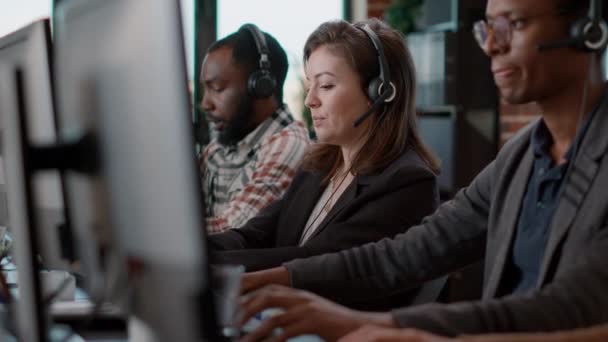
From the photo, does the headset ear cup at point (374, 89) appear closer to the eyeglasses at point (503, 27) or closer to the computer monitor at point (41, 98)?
the eyeglasses at point (503, 27)

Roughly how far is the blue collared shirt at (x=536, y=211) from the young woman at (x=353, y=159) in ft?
1.23

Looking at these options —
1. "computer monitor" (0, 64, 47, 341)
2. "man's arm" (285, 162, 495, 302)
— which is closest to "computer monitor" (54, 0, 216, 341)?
"computer monitor" (0, 64, 47, 341)

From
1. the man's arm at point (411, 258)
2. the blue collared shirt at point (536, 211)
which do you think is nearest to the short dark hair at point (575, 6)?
the blue collared shirt at point (536, 211)

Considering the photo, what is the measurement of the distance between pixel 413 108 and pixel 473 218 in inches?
17.5

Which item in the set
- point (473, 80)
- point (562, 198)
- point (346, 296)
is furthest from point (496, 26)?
point (473, 80)

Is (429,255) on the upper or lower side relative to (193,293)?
lower

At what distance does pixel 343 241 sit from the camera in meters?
1.43

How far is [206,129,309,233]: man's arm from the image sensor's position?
1919 mm

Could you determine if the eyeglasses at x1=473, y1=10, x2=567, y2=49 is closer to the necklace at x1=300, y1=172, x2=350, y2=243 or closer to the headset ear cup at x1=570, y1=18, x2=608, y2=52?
the headset ear cup at x1=570, y1=18, x2=608, y2=52

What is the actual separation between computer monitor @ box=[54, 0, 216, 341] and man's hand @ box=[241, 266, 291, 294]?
0.41m

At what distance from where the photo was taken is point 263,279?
1.20m

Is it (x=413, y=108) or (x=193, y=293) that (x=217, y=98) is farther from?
(x=193, y=293)

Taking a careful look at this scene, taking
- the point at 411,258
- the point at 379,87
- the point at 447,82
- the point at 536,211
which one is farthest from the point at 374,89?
the point at 447,82

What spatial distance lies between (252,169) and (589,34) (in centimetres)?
122
